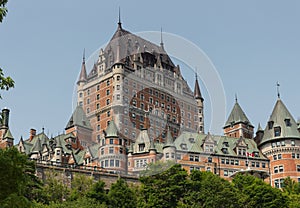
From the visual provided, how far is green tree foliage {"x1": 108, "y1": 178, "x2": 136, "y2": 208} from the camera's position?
224 ft

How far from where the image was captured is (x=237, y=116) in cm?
11988

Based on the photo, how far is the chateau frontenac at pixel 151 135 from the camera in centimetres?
10131

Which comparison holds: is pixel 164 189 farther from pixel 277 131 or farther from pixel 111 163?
pixel 277 131

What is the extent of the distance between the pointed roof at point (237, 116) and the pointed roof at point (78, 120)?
104ft

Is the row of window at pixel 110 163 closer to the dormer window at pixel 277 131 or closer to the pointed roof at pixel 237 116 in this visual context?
the dormer window at pixel 277 131

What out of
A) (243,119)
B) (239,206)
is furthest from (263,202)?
(243,119)

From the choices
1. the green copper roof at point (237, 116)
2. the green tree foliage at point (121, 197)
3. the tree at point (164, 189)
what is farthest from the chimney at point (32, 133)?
the green tree foliage at point (121, 197)

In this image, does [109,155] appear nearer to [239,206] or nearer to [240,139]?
[240,139]

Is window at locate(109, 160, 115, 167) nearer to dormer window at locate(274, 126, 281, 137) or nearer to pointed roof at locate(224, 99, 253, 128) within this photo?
dormer window at locate(274, 126, 281, 137)

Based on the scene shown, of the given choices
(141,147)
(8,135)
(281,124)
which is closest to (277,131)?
(281,124)

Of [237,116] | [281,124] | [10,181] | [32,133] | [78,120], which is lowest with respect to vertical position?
[10,181]

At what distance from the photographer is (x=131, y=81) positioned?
12069cm

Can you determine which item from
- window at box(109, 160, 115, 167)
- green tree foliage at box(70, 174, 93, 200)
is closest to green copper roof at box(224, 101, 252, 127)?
window at box(109, 160, 115, 167)

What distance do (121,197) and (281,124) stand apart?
48.2 m
